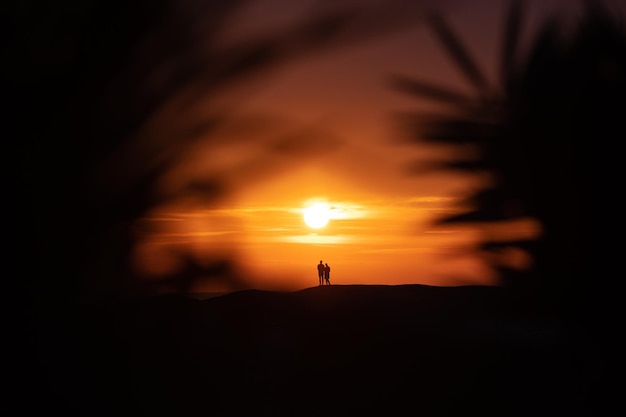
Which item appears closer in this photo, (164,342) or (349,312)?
(164,342)

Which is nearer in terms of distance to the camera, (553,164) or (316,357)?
(553,164)

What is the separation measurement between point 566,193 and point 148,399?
43cm

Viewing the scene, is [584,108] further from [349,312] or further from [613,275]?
[349,312]

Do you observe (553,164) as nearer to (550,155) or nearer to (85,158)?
(550,155)

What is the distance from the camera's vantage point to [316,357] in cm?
120

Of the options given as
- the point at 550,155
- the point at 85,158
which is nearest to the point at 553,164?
the point at 550,155

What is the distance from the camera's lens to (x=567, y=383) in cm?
118

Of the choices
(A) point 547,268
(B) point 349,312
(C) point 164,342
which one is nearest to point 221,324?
(C) point 164,342

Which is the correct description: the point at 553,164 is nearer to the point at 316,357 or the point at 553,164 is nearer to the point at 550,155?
the point at 550,155

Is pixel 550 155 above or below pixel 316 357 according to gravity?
above

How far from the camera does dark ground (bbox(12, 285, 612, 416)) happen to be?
0.61m

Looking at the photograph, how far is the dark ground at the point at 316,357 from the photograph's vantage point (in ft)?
1.99

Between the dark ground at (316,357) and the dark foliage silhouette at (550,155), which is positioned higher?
the dark foliage silhouette at (550,155)

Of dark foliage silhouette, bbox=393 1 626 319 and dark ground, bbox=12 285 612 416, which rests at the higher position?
dark foliage silhouette, bbox=393 1 626 319
